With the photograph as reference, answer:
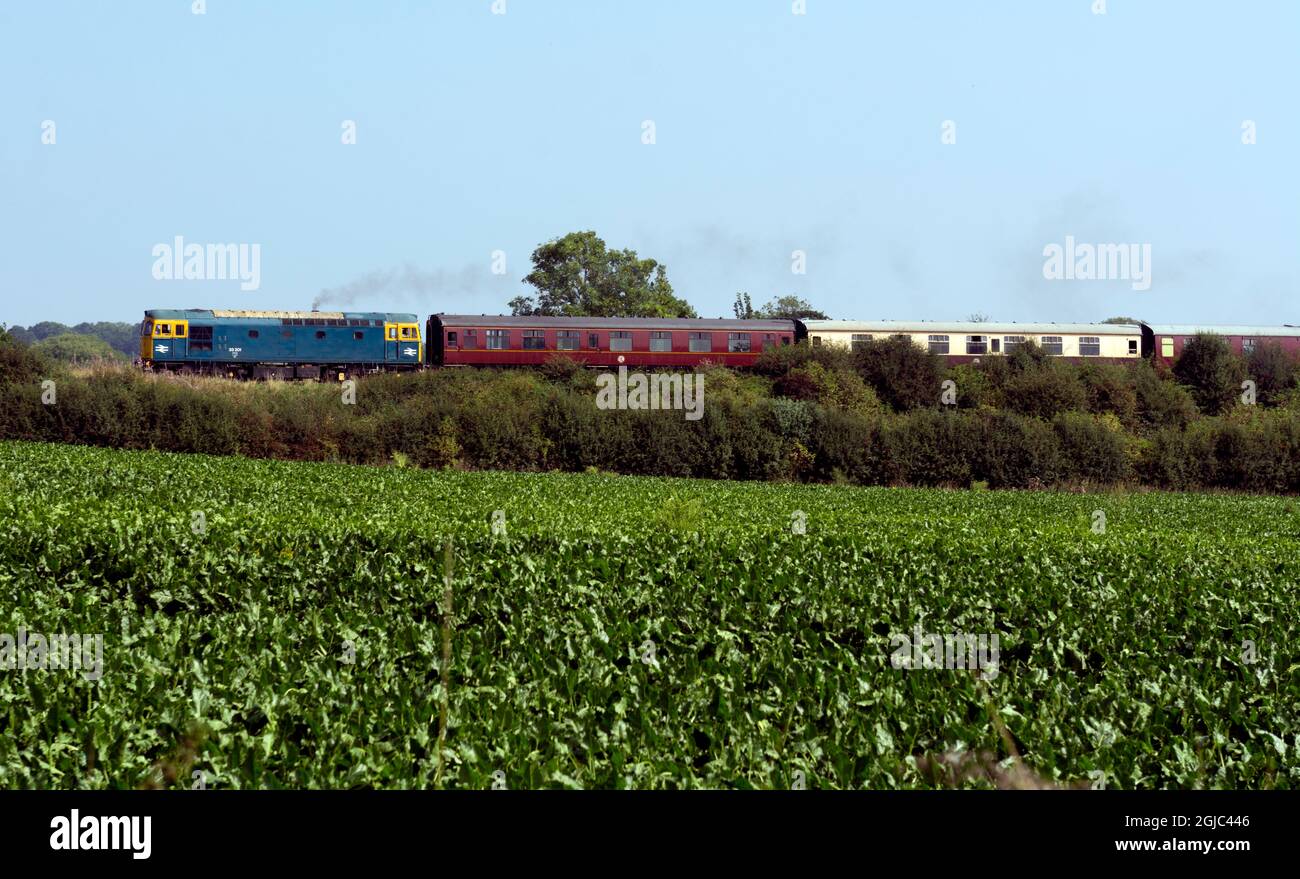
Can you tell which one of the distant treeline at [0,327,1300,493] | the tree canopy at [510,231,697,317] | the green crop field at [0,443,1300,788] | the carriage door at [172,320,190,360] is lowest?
the green crop field at [0,443,1300,788]

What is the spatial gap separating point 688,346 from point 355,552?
141 feet

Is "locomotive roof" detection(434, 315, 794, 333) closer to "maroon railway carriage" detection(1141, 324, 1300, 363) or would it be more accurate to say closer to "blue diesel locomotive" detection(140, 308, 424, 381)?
"blue diesel locomotive" detection(140, 308, 424, 381)

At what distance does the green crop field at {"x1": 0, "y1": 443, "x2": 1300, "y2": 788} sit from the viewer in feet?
Answer: 26.7

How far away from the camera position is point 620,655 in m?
10.9

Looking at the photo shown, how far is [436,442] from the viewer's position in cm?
4934

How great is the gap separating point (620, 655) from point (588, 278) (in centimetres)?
8904

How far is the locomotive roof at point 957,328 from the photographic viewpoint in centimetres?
6419

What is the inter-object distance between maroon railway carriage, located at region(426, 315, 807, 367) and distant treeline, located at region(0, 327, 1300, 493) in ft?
3.09

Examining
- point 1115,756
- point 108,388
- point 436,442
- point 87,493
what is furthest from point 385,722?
point 108,388

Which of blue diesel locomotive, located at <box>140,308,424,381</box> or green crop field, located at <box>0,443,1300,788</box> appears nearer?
green crop field, located at <box>0,443,1300,788</box>

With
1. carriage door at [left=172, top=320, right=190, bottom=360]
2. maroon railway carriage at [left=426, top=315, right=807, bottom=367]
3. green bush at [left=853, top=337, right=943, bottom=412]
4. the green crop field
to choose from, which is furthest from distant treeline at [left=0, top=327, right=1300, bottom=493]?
the green crop field

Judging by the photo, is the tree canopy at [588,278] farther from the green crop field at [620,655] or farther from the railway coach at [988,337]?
the green crop field at [620,655]

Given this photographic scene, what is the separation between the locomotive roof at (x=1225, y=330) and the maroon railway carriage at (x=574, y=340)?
2490 centimetres

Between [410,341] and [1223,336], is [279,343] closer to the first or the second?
[410,341]
